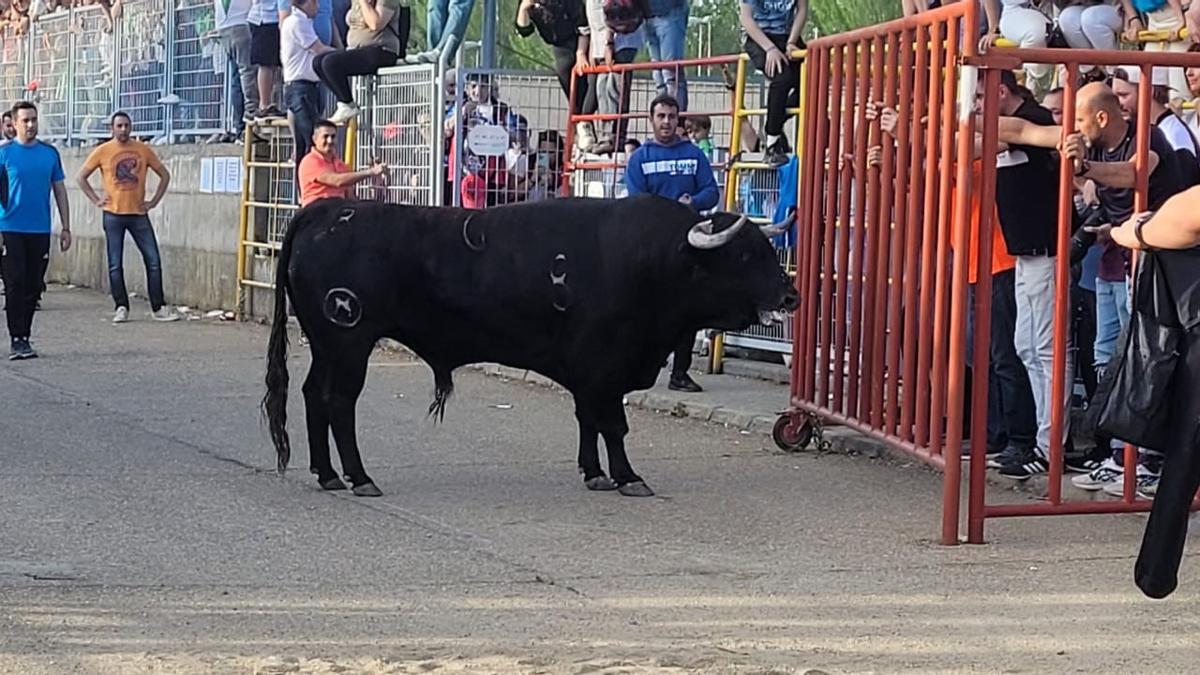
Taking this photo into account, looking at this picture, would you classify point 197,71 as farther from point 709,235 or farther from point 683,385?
point 709,235

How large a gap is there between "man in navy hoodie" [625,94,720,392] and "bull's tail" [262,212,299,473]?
3.18 m

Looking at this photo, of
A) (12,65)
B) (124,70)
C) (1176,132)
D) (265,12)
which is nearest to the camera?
(1176,132)

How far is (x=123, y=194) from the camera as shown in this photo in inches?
758

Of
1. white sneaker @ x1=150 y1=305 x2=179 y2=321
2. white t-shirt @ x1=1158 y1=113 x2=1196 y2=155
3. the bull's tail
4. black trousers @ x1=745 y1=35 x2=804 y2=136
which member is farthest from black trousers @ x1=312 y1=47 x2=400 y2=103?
white t-shirt @ x1=1158 y1=113 x2=1196 y2=155

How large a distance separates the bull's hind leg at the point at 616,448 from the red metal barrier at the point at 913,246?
1.18 metres

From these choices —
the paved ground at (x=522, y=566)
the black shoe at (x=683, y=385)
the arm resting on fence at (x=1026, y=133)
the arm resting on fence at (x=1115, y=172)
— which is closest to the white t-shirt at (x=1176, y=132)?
the arm resting on fence at (x=1115, y=172)

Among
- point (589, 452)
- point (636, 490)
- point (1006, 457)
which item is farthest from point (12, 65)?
point (1006, 457)

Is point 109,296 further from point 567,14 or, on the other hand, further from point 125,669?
point 125,669

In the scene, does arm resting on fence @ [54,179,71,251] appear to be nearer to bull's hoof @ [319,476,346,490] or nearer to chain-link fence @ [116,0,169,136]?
chain-link fence @ [116,0,169,136]

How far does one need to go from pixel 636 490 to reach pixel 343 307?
1661mm

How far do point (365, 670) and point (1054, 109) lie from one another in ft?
16.2

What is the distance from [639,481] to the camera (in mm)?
9773

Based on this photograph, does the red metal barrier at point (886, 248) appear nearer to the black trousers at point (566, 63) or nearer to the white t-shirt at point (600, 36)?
the white t-shirt at point (600, 36)

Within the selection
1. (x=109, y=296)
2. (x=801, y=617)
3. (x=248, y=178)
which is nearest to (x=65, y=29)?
(x=109, y=296)
